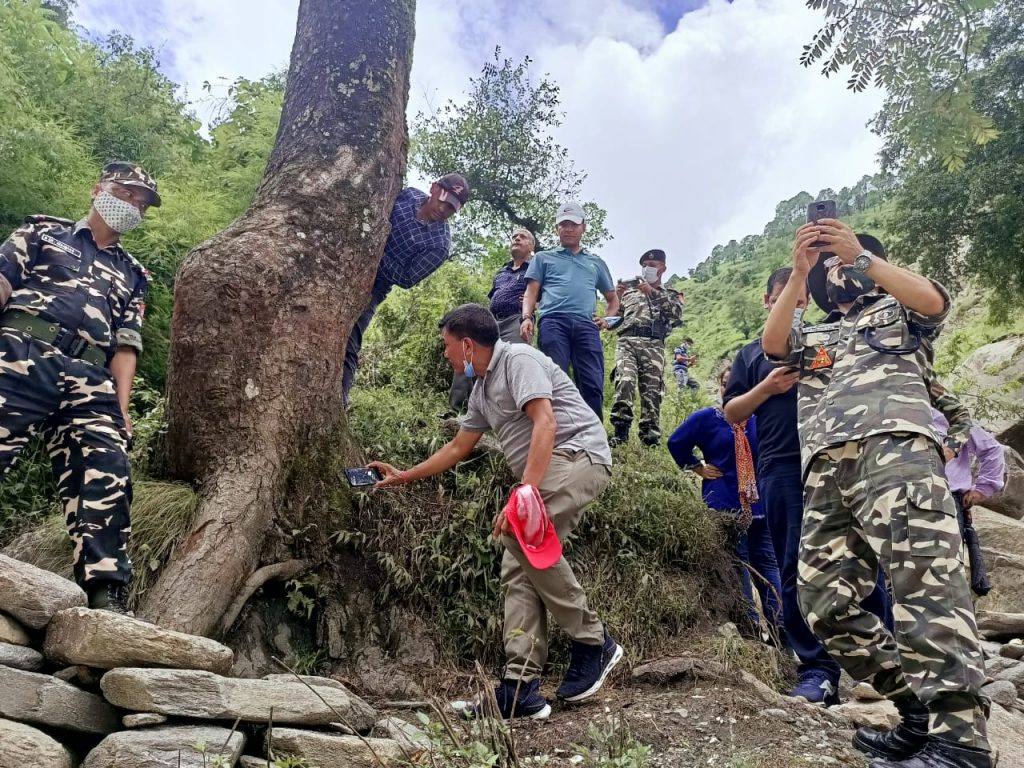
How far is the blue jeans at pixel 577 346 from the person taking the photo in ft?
19.6

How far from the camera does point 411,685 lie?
3484 millimetres

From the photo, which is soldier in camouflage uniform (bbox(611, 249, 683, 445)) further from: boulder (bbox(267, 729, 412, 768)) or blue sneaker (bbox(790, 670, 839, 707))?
boulder (bbox(267, 729, 412, 768))

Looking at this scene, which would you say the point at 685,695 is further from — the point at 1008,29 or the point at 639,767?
the point at 1008,29

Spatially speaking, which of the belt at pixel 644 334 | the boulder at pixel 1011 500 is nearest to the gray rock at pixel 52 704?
the belt at pixel 644 334

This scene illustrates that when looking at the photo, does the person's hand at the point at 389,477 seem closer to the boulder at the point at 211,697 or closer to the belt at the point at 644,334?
the boulder at the point at 211,697

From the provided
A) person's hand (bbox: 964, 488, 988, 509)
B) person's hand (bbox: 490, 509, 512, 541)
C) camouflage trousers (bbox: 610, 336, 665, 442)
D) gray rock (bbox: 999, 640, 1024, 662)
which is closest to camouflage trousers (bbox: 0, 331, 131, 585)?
person's hand (bbox: 490, 509, 512, 541)

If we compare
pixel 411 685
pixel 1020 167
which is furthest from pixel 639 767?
pixel 1020 167

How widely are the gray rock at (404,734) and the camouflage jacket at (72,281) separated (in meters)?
2.17

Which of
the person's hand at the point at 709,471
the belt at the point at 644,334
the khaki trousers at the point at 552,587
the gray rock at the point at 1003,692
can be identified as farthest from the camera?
the belt at the point at 644,334

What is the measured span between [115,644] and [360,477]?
5.79 ft

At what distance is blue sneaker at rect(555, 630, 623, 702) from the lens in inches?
130

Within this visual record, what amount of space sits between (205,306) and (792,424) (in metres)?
3.14

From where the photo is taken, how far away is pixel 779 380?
3555 mm

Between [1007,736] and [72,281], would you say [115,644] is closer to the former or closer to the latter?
[72,281]
